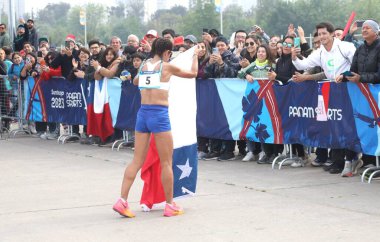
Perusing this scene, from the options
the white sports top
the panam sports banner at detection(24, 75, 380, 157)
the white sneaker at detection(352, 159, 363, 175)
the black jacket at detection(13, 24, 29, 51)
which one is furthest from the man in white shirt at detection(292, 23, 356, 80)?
the black jacket at detection(13, 24, 29, 51)

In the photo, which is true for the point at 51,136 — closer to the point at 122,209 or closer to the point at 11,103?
the point at 11,103

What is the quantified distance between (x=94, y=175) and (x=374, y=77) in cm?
426

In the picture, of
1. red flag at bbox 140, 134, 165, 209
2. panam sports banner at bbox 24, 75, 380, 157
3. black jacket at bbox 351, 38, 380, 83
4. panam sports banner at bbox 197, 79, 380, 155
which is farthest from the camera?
panam sports banner at bbox 197, 79, 380, 155

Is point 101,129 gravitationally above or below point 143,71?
below

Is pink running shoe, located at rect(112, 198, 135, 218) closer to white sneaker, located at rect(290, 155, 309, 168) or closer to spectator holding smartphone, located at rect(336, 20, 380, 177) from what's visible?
spectator holding smartphone, located at rect(336, 20, 380, 177)

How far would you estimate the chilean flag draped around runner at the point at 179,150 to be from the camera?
352 inches

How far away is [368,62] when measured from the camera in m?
10.9

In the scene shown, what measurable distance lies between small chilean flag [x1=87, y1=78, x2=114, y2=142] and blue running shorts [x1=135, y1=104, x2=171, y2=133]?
285 inches

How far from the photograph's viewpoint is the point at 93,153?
48.9 ft

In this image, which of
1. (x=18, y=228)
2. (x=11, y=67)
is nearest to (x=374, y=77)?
(x=18, y=228)

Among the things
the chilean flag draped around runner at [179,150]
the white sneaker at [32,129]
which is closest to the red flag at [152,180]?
the chilean flag draped around runner at [179,150]

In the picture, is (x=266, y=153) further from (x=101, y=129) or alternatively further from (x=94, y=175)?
(x=101, y=129)

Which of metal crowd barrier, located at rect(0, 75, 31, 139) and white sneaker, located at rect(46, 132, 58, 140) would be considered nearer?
white sneaker, located at rect(46, 132, 58, 140)

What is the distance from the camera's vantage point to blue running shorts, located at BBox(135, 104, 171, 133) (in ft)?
28.2
